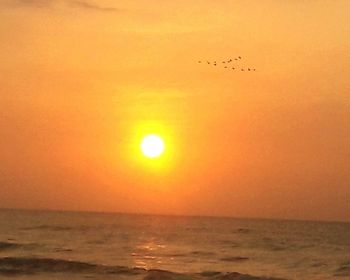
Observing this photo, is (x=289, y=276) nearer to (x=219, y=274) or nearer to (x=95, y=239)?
(x=219, y=274)

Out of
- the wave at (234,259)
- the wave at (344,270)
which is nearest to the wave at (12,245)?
the wave at (234,259)

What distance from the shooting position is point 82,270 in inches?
1414

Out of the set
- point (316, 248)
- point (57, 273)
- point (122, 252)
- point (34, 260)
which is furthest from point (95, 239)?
point (57, 273)

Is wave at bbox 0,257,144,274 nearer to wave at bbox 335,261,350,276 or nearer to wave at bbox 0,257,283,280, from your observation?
wave at bbox 0,257,283,280

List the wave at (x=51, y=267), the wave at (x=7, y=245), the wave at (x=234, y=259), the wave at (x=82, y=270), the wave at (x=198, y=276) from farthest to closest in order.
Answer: the wave at (x=7, y=245)
the wave at (x=234, y=259)
the wave at (x=51, y=267)
the wave at (x=82, y=270)
the wave at (x=198, y=276)

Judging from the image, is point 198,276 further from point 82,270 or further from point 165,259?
point 165,259

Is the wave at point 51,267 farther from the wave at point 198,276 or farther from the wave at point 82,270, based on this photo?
the wave at point 198,276

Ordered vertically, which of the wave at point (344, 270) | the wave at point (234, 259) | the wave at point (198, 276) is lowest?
the wave at point (198, 276)

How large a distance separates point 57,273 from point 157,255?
13.2 meters

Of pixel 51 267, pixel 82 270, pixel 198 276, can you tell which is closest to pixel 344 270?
pixel 198 276

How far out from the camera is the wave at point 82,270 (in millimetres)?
33656

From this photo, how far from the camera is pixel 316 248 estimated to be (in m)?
57.0

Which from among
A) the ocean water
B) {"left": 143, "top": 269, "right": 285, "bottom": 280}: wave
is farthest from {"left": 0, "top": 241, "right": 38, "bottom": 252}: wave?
{"left": 143, "top": 269, "right": 285, "bottom": 280}: wave

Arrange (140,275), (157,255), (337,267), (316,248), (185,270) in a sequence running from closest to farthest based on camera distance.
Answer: (140,275)
(185,270)
(337,267)
(157,255)
(316,248)
